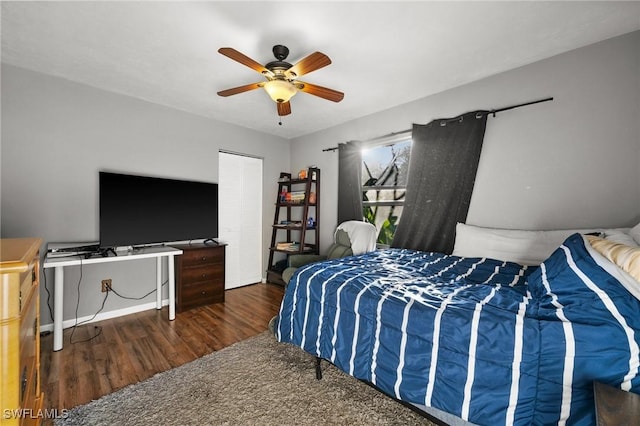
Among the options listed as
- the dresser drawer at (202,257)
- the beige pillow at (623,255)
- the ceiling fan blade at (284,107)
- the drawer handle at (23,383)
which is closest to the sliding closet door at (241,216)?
the dresser drawer at (202,257)

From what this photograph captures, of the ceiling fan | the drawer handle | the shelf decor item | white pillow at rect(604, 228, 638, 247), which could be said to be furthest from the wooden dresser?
the shelf decor item

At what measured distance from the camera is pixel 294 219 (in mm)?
4477

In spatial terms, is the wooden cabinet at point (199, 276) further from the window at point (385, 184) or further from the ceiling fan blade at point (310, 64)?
the ceiling fan blade at point (310, 64)

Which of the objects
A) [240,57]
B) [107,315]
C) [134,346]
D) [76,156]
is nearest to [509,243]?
[240,57]

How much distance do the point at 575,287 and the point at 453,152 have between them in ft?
5.85

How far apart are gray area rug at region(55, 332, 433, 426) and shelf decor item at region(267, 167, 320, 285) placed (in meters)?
2.09

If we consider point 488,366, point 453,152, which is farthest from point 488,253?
point 488,366

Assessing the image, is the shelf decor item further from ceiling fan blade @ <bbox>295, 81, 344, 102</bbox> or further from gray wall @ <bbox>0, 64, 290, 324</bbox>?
ceiling fan blade @ <bbox>295, 81, 344, 102</bbox>

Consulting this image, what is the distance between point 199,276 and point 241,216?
120 cm

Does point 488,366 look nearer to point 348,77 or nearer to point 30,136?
point 348,77

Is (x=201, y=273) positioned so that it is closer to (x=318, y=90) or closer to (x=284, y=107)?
(x=284, y=107)

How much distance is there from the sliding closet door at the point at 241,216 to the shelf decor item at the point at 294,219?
280 mm

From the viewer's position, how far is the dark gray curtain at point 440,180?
2.58 meters

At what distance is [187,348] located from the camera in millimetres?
2221
